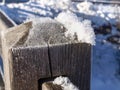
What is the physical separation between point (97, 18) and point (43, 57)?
8.75 m

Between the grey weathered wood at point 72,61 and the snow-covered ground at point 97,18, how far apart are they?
5.09 m

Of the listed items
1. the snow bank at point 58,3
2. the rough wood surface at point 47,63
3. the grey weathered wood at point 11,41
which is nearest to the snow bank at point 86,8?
the snow bank at point 58,3

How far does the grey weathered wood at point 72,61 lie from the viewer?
4.24ft

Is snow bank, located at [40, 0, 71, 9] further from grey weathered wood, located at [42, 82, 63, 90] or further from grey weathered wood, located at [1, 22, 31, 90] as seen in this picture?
grey weathered wood, located at [42, 82, 63, 90]

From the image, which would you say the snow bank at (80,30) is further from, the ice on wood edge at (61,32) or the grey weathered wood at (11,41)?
the grey weathered wood at (11,41)

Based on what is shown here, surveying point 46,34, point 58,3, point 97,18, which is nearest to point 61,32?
point 46,34

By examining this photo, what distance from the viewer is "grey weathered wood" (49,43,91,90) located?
1.29 m

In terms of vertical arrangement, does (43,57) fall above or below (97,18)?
above

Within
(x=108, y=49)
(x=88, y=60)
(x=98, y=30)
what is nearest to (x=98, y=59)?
(x=108, y=49)

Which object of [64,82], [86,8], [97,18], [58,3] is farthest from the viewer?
[58,3]

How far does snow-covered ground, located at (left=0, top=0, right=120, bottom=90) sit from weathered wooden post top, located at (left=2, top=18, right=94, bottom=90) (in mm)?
5089

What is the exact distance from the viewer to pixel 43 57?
4.23ft

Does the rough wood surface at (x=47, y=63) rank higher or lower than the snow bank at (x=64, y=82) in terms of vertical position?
higher

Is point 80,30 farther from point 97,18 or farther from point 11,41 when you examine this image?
point 97,18
